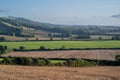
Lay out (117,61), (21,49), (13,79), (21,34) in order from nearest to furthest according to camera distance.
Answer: (13,79), (117,61), (21,49), (21,34)

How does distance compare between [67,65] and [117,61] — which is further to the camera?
[117,61]

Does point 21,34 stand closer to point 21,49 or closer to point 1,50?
point 21,49

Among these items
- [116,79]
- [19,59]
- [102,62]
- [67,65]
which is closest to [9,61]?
[19,59]

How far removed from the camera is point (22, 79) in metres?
29.9

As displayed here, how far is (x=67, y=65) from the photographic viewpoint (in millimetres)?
58844

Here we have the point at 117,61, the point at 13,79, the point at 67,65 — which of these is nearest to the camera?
the point at 13,79

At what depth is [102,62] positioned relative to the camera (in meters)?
65.7

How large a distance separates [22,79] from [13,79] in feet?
2.75

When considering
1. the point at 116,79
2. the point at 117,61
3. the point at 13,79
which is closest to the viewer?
the point at 13,79

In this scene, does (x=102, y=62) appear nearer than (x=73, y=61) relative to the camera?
No

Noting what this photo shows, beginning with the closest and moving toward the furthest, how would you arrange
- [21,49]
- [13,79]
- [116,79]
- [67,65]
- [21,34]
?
[13,79] → [116,79] → [67,65] → [21,49] → [21,34]

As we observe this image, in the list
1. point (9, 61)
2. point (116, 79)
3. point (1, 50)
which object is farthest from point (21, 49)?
point (116, 79)

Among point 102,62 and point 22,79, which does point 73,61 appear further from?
point 22,79

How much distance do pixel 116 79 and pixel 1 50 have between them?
61.1 meters
